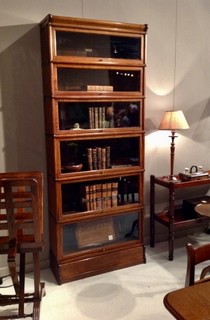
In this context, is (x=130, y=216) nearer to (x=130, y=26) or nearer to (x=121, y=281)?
(x=121, y=281)

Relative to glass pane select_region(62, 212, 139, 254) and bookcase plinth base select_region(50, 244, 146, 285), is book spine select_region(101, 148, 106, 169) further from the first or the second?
bookcase plinth base select_region(50, 244, 146, 285)

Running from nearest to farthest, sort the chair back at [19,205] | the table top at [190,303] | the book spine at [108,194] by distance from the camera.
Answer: the table top at [190,303]
the chair back at [19,205]
the book spine at [108,194]

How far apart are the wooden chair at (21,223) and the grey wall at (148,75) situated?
2.49 feet

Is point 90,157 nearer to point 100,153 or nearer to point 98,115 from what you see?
point 100,153

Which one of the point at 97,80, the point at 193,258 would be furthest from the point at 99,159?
the point at 193,258

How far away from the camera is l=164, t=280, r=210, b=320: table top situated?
961mm

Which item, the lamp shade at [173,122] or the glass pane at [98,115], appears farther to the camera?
the lamp shade at [173,122]

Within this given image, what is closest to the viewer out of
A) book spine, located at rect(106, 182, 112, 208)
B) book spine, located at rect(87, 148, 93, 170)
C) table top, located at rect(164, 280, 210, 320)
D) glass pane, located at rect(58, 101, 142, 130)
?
table top, located at rect(164, 280, 210, 320)

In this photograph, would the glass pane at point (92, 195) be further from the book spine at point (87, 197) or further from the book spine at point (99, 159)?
the book spine at point (99, 159)

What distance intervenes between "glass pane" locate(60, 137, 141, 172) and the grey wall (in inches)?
11.1

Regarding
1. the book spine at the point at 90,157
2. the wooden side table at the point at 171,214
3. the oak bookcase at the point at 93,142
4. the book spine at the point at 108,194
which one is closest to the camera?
the oak bookcase at the point at 93,142

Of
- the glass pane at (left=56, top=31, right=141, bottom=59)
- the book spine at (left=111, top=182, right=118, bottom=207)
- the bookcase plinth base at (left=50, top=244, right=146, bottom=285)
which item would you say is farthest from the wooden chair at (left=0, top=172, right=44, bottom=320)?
the glass pane at (left=56, top=31, right=141, bottom=59)

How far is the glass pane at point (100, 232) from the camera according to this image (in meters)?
2.71

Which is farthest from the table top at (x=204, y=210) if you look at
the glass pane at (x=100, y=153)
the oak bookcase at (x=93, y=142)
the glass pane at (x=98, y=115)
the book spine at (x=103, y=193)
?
the glass pane at (x=98, y=115)
